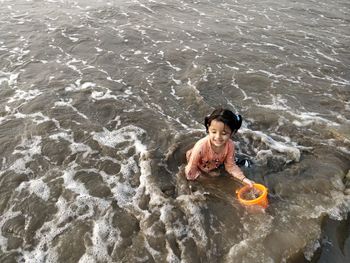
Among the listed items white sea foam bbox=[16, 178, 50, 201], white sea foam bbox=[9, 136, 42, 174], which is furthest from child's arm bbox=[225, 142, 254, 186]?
white sea foam bbox=[9, 136, 42, 174]

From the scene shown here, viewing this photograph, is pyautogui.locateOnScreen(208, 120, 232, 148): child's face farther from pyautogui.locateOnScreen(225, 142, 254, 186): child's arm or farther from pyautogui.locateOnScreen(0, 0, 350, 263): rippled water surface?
pyautogui.locateOnScreen(0, 0, 350, 263): rippled water surface

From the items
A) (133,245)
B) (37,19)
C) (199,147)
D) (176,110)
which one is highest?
(199,147)

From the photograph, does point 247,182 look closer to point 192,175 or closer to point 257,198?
point 257,198

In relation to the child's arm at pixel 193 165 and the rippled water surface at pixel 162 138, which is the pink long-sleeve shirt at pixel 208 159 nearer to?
the child's arm at pixel 193 165

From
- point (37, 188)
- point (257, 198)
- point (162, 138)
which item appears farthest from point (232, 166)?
point (37, 188)

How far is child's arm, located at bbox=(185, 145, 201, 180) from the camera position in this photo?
5.40 metres

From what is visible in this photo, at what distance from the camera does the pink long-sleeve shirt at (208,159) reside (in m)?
5.40

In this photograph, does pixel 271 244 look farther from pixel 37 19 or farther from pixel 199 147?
pixel 37 19

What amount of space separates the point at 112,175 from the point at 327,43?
355 inches

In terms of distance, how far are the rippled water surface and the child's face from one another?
3.03 feet

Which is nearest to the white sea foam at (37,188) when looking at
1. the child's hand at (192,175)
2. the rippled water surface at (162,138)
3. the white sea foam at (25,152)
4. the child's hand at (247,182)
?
the rippled water surface at (162,138)

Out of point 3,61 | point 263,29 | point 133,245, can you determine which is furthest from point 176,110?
point 263,29

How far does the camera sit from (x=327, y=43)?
1147cm

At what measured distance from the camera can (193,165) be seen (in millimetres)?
5469
